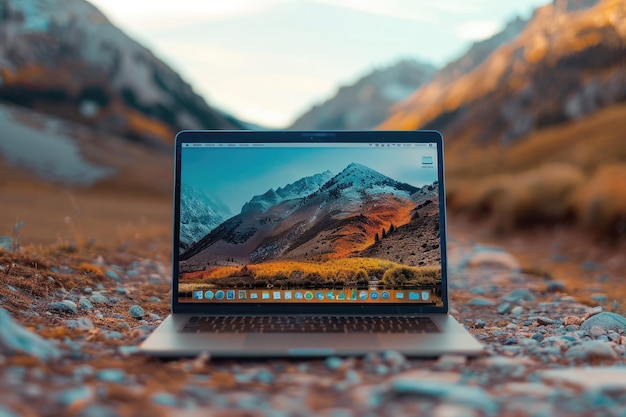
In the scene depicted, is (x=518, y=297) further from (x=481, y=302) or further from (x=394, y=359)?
→ (x=394, y=359)

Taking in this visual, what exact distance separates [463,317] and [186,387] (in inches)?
137

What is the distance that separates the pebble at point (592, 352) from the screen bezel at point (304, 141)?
0.80 meters

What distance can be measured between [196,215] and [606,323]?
313cm

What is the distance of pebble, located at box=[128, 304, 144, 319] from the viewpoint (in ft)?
16.1

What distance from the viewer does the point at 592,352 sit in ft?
11.6

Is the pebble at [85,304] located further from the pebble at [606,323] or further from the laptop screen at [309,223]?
the pebble at [606,323]

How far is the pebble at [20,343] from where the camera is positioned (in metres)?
2.83

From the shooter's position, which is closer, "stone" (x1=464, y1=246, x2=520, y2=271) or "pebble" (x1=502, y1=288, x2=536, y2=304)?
"pebble" (x1=502, y1=288, x2=536, y2=304)

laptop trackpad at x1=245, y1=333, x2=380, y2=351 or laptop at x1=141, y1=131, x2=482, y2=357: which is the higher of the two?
laptop at x1=141, y1=131, x2=482, y2=357

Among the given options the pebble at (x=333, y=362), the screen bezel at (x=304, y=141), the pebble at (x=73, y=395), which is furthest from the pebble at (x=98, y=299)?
the pebble at (x=73, y=395)

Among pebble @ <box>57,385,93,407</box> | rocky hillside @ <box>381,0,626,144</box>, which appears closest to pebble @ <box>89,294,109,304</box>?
pebble @ <box>57,385,93,407</box>

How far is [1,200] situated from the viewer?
63.6ft

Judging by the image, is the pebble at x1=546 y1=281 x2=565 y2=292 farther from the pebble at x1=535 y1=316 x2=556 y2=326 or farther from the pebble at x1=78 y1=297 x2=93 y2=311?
the pebble at x1=78 y1=297 x2=93 y2=311

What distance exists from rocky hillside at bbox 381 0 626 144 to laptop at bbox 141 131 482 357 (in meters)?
39.9
